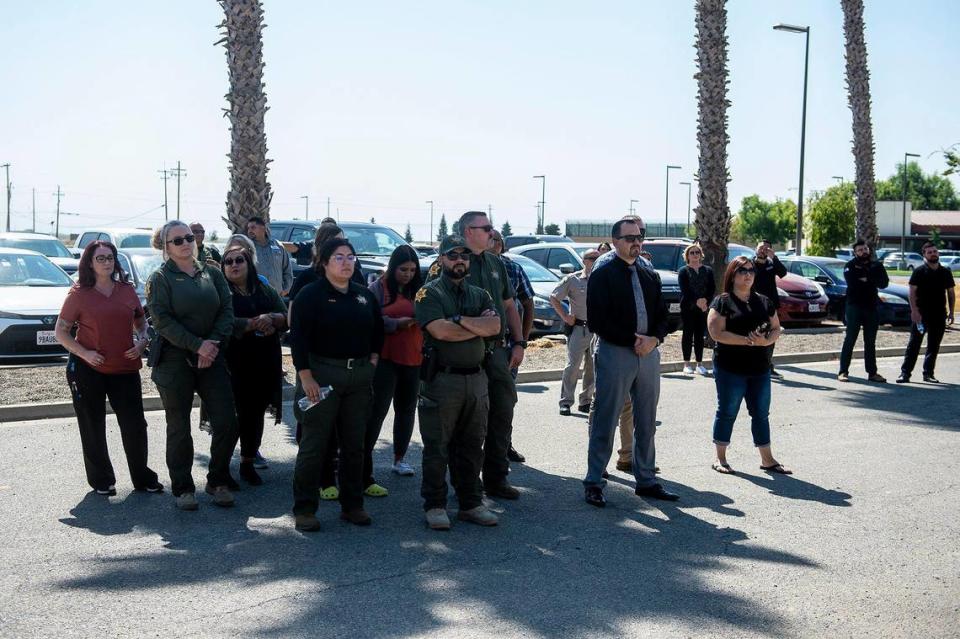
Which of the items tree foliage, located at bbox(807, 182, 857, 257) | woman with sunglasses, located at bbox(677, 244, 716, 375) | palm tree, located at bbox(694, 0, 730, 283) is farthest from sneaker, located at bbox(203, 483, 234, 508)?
tree foliage, located at bbox(807, 182, 857, 257)

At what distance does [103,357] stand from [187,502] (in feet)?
3.85

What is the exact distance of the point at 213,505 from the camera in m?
6.79

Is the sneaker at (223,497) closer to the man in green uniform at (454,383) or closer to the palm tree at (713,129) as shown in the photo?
the man in green uniform at (454,383)

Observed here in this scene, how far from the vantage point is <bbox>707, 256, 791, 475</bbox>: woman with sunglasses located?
7848 mm

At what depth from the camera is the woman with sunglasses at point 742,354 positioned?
25.7 feet

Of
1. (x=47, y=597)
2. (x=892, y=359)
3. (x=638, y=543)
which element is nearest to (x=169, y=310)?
(x=47, y=597)

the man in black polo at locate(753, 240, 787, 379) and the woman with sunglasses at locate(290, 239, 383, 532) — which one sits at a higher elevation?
the man in black polo at locate(753, 240, 787, 379)

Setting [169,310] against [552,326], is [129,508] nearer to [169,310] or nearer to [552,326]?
[169,310]

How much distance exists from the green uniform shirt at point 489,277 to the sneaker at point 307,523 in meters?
1.65

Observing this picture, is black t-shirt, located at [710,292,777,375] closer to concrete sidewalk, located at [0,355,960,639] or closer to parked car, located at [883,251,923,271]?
concrete sidewalk, located at [0,355,960,639]

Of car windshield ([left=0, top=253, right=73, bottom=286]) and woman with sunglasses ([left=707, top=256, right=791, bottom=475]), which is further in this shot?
car windshield ([left=0, top=253, right=73, bottom=286])

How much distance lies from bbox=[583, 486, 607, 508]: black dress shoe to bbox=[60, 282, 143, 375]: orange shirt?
3.31 m

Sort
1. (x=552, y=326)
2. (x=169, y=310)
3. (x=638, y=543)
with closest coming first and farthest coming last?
(x=638, y=543)
(x=169, y=310)
(x=552, y=326)

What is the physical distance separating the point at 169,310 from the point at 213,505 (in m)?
1.37
